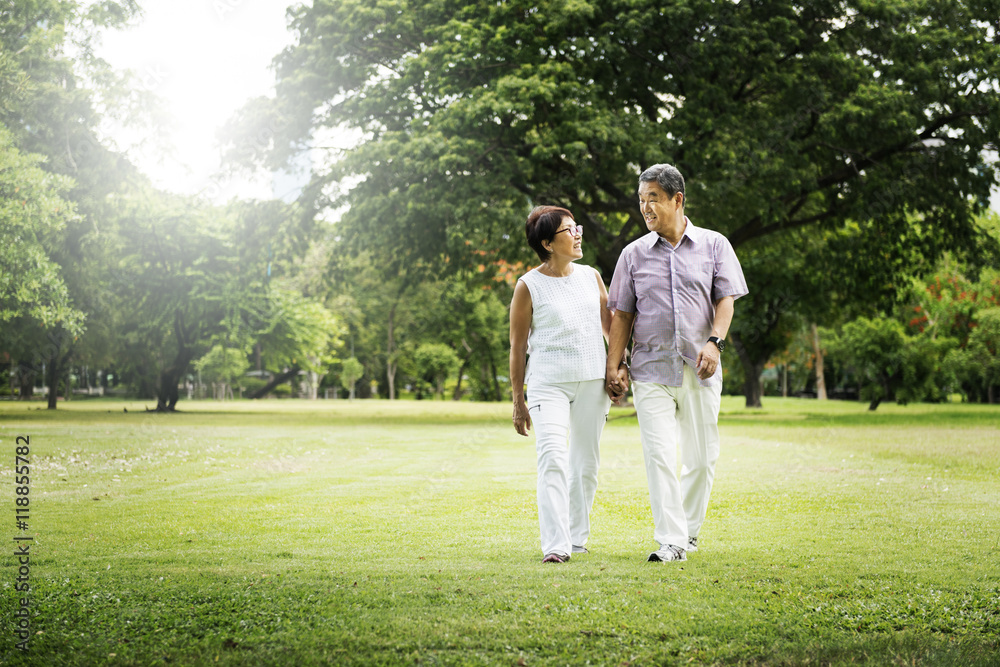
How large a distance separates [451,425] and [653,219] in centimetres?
1911

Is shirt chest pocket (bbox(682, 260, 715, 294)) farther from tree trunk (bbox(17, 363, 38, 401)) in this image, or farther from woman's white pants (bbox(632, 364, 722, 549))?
tree trunk (bbox(17, 363, 38, 401))

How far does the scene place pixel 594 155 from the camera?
22422 mm

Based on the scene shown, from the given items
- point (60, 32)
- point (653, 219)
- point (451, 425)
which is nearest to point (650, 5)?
point (451, 425)

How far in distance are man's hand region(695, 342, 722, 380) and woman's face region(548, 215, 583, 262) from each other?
3.18ft

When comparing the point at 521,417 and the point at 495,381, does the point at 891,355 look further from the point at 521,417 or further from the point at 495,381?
the point at 521,417

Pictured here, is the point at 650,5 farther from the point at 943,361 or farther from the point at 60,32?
the point at 943,361

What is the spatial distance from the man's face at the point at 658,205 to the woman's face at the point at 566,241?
45 centimetres

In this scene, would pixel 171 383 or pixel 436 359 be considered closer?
pixel 171 383

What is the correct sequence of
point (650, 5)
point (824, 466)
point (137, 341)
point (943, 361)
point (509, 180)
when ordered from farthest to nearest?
point (943, 361) < point (137, 341) < point (509, 180) < point (650, 5) < point (824, 466)

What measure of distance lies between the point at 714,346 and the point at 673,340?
0.25m

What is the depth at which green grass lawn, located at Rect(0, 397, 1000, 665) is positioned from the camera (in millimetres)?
3564

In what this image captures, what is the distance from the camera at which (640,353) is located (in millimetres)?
5527

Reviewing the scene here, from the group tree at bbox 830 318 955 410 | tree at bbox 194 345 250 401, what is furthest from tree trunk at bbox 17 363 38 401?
tree at bbox 830 318 955 410

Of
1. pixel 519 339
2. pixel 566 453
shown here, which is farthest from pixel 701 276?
pixel 566 453
